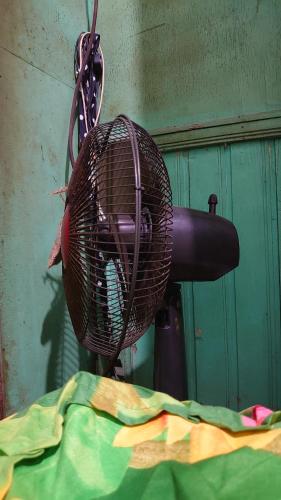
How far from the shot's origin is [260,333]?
3.70 ft

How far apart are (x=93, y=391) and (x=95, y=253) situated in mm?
248

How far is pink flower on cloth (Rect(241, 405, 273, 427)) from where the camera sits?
1.85ft

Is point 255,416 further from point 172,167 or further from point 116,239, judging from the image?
point 172,167

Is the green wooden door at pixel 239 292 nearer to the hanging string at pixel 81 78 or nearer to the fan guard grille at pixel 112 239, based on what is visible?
the hanging string at pixel 81 78

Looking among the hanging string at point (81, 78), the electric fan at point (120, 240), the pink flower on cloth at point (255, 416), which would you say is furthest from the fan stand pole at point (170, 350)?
the hanging string at point (81, 78)

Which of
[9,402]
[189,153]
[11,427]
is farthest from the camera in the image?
[189,153]

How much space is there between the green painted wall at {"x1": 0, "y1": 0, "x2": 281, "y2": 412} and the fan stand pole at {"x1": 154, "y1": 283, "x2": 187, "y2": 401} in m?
0.38

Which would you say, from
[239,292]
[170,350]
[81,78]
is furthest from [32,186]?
[239,292]

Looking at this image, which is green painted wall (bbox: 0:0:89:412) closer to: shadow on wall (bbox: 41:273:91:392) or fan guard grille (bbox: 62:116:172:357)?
shadow on wall (bbox: 41:273:91:392)

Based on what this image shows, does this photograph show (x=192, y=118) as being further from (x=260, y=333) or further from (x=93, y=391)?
(x=93, y=391)

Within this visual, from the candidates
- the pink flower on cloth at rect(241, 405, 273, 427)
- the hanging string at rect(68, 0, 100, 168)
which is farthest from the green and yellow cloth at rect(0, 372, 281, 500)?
the hanging string at rect(68, 0, 100, 168)

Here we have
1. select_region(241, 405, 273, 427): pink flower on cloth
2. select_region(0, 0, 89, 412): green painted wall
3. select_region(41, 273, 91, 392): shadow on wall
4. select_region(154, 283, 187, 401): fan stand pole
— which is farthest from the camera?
select_region(41, 273, 91, 392): shadow on wall

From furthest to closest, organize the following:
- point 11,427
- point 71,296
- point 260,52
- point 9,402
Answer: point 260,52 → point 9,402 → point 71,296 → point 11,427

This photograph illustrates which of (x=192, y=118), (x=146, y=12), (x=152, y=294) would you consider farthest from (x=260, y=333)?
(x=146, y=12)
